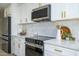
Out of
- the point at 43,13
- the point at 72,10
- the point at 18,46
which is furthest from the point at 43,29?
the point at 72,10

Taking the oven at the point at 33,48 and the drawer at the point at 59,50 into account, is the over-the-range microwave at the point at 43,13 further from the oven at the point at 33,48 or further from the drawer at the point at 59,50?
the drawer at the point at 59,50

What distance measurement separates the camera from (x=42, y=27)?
101 inches

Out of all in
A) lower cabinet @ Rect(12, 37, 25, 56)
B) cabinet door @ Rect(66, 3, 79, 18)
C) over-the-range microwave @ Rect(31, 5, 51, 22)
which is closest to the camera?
cabinet door @ Rect(66, 3, 79, 18)

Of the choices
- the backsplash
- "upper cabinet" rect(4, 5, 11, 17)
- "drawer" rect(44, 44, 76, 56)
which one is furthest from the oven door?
"upper cabinet" rect(4, 5, 11, 17)

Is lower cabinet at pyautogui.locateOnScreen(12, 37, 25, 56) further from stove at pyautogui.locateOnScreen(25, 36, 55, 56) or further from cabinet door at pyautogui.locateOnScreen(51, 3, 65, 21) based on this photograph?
cabinet door at pyautogui.locateOnScreen(51, 3, 65, 21)

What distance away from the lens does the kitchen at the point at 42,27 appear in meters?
2.13

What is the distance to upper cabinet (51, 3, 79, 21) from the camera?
6.88 feet

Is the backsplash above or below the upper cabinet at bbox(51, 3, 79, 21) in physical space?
below

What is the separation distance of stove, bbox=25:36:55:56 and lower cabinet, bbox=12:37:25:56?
0.25ft

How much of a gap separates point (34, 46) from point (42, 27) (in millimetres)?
399

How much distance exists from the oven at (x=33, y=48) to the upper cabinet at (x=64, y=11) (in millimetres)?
500

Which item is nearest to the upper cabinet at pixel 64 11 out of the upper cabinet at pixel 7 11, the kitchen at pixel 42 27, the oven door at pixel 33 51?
the kitchen at pixel 42 27

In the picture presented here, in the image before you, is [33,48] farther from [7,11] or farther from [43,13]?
[7,11]

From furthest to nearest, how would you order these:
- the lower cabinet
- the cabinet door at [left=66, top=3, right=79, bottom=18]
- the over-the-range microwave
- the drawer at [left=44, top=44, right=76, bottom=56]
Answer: the over-the-range microwave, the lower cabinet, the cabinet door at [left=66, top=3, right=79, bottom=18], the drawer at [left=44, top=44, right=76, bottom=56]
